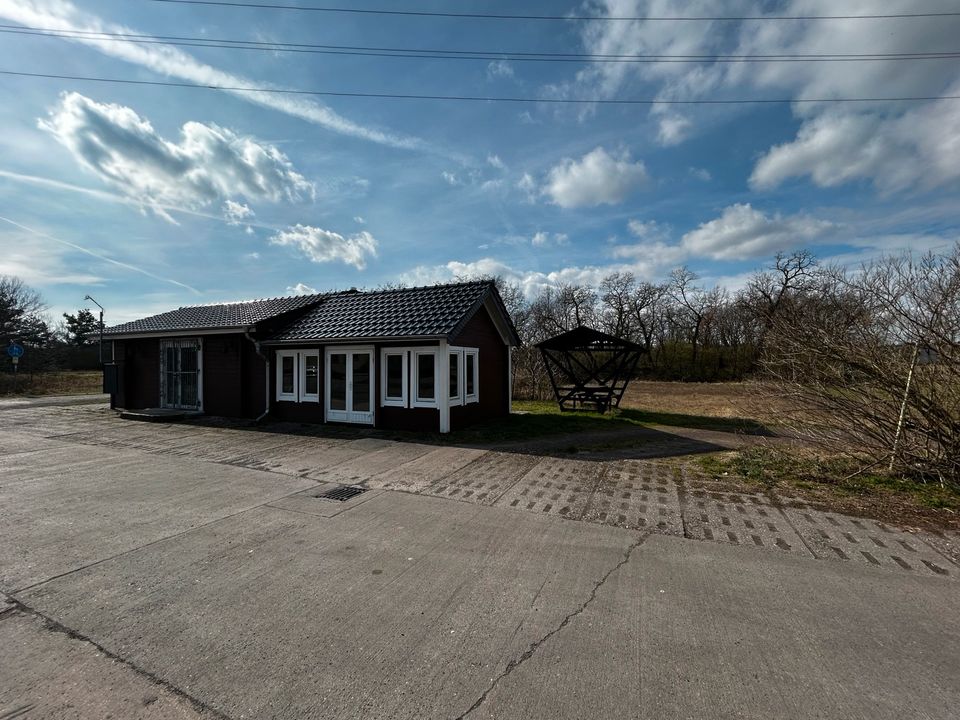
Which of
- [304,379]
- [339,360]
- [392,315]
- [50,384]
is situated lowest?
[50,384]

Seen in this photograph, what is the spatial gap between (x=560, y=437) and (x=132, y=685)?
8.95 metres

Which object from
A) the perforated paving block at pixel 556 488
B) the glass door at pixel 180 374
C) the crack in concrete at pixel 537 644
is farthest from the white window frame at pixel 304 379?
the crack in concrete at pixel 537 644

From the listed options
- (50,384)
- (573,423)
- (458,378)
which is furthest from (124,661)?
(50,384)

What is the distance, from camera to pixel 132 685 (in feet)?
8.02

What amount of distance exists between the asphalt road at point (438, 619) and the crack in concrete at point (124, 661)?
0.01 meters

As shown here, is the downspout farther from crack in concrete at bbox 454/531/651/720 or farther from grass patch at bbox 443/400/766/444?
crack in concrete at bbox 454/531/651/720

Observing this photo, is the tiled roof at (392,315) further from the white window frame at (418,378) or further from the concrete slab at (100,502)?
the concrete slab at (100,502)

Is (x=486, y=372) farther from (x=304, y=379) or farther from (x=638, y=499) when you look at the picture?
(x=638, y=499)

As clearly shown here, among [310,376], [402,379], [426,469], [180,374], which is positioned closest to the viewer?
[426,469]

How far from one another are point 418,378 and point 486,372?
2.84m

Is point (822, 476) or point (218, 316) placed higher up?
point (218, 316)

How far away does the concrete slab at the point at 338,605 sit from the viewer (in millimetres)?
2449

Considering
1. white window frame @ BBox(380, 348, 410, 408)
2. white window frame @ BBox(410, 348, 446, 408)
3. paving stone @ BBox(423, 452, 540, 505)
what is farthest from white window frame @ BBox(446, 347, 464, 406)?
paving stone @ BBox(423, 452, 540, 505)

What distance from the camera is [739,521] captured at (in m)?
5.05
